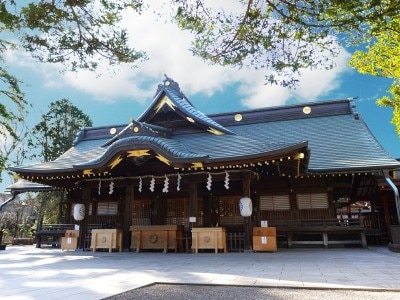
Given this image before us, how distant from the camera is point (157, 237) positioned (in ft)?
40.4

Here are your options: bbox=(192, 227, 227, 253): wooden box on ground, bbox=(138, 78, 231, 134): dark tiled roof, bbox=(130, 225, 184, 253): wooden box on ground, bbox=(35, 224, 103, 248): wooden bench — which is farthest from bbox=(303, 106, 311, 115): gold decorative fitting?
bbox=(35, 224, 103, 248): wooden bench

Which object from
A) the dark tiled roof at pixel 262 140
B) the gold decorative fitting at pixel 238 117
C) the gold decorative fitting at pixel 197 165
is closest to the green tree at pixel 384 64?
the dark tiled roof at pixel 262 140

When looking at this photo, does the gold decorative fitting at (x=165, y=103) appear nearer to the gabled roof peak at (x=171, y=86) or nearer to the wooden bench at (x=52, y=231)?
the gabled roof peak at (x=171, y=86)

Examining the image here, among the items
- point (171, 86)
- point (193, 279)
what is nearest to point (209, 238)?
point (193, 279)

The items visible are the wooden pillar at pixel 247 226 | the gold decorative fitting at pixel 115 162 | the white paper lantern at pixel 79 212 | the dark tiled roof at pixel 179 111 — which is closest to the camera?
the wooden pillar at pixel 247 226

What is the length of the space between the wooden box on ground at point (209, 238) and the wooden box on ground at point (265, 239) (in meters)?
1.16

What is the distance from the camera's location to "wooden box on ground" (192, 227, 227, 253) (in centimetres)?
1127

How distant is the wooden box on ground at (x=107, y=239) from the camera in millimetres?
12593

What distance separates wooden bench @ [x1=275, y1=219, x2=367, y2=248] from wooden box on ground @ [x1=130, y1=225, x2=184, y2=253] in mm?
4415

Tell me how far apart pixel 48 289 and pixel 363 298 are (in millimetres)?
4601

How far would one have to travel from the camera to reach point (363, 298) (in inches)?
163

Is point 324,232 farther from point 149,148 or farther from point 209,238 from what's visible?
point 149,148

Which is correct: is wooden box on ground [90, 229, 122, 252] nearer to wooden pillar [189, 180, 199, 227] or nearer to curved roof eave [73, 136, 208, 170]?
curved roof eave [73, 136, 208, 170]

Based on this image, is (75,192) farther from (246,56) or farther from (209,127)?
(246,56)
